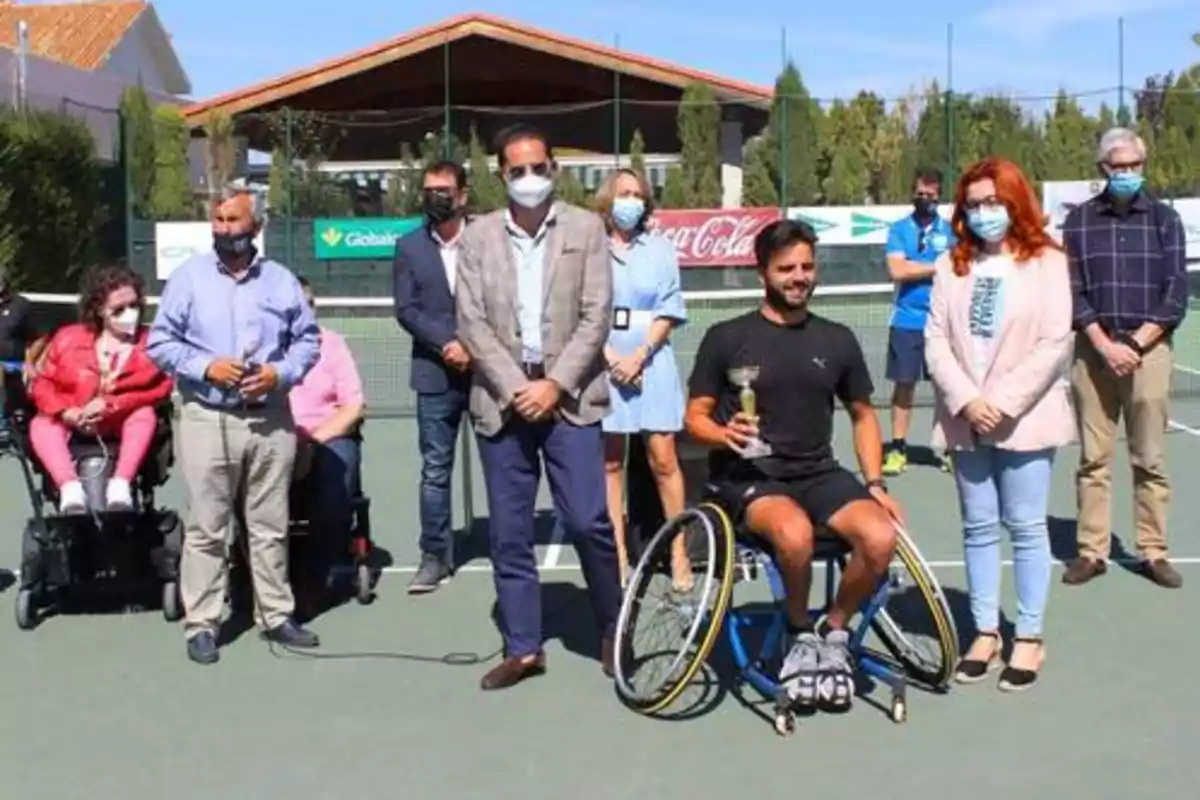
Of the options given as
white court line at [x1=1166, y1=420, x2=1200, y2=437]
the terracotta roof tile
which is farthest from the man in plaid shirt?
the terracotta roof tile

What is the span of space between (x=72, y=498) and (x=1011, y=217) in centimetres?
377

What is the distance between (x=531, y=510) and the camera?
575 cm

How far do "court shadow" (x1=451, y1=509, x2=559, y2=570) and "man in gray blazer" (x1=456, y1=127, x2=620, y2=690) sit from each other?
74.9 inches

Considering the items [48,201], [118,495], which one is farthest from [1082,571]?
[48,201]

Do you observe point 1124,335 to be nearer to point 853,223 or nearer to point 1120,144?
point 1120,144

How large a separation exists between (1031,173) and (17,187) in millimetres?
15279

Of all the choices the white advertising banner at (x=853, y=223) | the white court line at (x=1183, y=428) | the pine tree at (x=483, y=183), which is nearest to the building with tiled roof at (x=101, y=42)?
the pine tree at (x=483, y=183)

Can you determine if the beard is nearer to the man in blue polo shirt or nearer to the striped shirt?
the striped shirt

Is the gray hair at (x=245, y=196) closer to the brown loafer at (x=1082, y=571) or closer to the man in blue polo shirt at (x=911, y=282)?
the brown loafer at (x=1082, y=571)

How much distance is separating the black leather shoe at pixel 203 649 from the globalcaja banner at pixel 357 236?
59.5ft

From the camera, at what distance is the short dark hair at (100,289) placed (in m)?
6.70

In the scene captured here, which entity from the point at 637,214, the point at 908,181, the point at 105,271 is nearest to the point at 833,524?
the point at 637,214

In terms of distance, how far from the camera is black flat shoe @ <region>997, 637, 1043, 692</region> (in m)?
5.55

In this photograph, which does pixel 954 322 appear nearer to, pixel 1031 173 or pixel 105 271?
pixel 105 271
